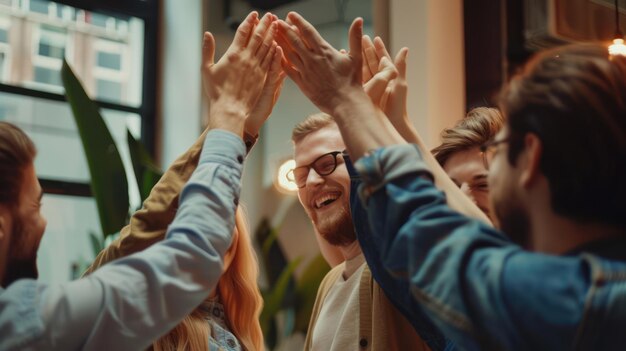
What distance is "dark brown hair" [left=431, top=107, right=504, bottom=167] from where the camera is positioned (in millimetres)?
1674

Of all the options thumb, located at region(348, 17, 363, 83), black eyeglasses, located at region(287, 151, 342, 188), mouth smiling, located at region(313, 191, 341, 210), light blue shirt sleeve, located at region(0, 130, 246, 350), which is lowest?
light blue shirt sleeve, located at region(0, 130, 246, 350)

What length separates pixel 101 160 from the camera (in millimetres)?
3373

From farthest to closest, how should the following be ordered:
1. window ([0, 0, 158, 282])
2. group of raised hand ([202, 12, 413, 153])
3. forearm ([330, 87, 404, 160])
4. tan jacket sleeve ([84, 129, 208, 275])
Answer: window ([0, 0, 158, 282]), tan jacket sleeve ([84, 129, 208, 275]), group of raised hand ([202, 12, 413, 153]), forearm ([330, 87, 404, 160])

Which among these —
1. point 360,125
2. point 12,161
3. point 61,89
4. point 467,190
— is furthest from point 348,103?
point 61,89

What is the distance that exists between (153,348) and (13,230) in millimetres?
674

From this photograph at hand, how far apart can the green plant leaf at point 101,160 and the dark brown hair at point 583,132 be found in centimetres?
273

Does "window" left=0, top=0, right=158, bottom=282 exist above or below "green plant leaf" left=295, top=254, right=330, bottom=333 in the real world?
above

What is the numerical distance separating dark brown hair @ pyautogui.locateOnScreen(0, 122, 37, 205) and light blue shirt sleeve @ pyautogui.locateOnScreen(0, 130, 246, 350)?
15cm

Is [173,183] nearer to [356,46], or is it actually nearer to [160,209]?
[160,209]

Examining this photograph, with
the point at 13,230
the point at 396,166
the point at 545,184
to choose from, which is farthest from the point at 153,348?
the point at 545,184

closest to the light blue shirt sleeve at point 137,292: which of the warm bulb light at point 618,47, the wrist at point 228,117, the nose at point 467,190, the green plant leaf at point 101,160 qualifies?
the wrist at point 228,117

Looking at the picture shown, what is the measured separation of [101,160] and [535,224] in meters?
2.74

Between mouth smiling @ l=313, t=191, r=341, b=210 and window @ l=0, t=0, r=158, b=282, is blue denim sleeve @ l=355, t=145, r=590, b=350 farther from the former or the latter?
window @ l=0, t=0, r=158, b=282

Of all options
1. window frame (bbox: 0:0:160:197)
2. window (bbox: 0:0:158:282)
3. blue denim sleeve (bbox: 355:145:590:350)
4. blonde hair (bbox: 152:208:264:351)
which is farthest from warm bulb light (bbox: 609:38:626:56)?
window frame (bbox: 0:0:160:197)
